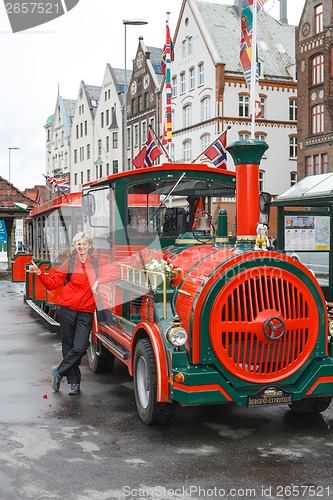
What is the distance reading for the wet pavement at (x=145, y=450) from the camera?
4.38 m

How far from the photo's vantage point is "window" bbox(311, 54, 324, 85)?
32281 mm

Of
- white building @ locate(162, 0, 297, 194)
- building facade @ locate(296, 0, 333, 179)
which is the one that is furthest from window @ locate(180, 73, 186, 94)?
building facade @ locate(296, 0, 333, 179)

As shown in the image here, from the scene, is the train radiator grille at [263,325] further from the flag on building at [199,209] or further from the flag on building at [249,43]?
the flag on building at [249,43]

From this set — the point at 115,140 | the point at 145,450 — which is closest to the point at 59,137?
the point at 115,140

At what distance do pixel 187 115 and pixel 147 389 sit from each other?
1407 inches

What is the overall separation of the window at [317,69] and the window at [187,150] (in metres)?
9.57

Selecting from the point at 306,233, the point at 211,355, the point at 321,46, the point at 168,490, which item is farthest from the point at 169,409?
the point at 321,46

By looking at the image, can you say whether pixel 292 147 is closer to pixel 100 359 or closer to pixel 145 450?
pixel 100 359

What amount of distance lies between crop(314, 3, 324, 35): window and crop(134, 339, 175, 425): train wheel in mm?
29873

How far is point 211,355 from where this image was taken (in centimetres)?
527

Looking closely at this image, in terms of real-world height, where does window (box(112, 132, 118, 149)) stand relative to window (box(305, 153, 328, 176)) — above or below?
above

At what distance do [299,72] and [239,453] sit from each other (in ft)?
103

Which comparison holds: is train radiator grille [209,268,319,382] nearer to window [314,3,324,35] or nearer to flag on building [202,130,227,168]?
flag on building [202,130,227,168]

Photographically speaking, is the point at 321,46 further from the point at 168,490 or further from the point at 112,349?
the point at 168,490
